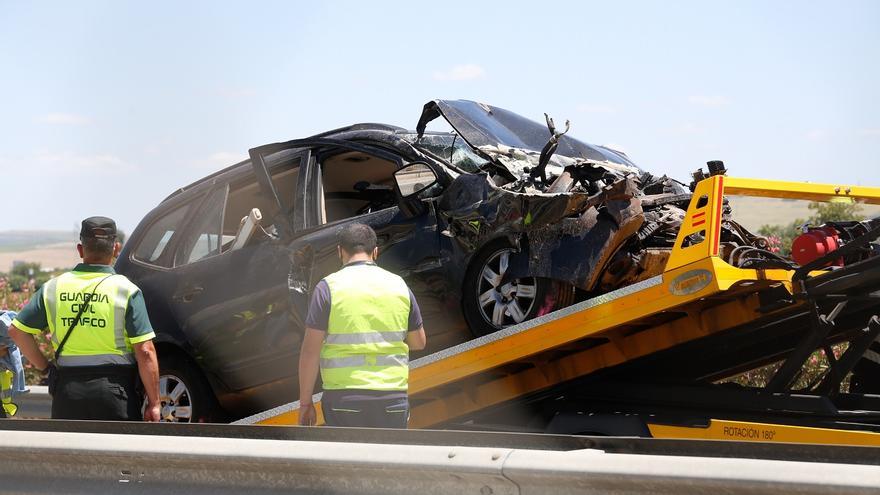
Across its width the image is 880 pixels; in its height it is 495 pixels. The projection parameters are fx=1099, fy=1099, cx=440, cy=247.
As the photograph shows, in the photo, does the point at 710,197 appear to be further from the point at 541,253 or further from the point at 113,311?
the point at 113,311

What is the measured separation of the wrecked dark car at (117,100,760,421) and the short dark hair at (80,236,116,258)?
141 centimetres

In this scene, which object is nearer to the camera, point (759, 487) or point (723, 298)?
point (759, 487)

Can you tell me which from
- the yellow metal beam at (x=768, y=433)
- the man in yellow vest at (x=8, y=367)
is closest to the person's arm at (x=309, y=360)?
the yellow metal beam at (x=768, y=433)

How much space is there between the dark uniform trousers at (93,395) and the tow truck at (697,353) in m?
0.98

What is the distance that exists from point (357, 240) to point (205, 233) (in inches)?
106

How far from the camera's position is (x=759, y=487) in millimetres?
3215

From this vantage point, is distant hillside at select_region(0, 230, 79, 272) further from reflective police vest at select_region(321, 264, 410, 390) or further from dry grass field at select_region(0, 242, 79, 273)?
reflective police vest at select_region(321, 264, 410, 390)

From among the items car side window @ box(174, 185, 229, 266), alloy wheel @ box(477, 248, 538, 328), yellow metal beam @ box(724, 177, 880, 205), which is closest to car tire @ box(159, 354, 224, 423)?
car side window @ box(174, 185, 229, 266)

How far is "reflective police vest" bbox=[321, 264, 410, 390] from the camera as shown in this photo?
189 inches

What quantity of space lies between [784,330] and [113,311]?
3.31m

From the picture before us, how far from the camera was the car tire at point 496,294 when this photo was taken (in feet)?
18.7

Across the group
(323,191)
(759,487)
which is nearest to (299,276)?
(323,191)

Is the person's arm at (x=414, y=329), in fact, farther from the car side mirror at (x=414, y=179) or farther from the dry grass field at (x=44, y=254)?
the dry grass field at (x=44, y=254)

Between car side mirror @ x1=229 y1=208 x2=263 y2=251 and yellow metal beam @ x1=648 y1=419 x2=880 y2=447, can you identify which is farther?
car side mirror @ x1=229 y1=208 x2=263 y2=251
